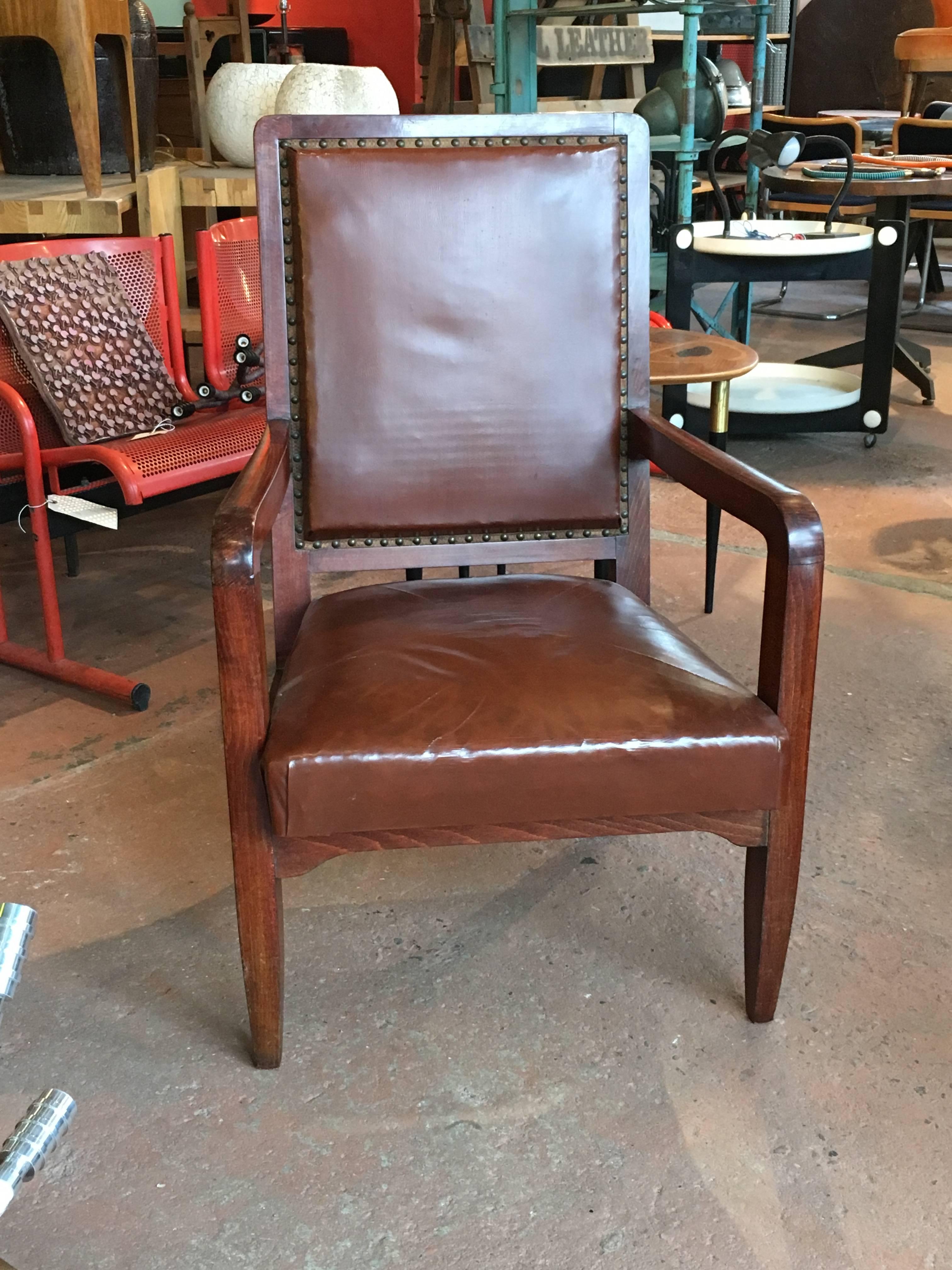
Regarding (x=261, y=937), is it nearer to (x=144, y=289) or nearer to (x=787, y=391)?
(x=144, y=289)

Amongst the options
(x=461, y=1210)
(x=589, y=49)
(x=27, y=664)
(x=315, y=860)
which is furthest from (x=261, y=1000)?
(x=589, y=49)

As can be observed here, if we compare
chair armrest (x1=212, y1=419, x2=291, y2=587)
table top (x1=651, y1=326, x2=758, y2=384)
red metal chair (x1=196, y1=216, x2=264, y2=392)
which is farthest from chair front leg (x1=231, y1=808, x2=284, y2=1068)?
red metal chair (x1=196, y1=216, x2=264, y2=392)

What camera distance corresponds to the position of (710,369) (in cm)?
238

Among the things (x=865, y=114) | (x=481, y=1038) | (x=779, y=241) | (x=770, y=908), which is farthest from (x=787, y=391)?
(x=865, y=114)

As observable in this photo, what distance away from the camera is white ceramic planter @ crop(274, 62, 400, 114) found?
329 cm

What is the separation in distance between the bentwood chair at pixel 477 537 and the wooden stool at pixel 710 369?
0.64 meters

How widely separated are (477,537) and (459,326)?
0.28 m

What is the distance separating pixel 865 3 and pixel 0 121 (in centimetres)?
666

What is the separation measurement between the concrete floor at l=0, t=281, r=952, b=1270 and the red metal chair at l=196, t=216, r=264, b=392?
0.89m

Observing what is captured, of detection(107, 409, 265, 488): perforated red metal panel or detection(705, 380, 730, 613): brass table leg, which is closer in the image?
detection(107, 409, 265, 488): perforated red metal panel

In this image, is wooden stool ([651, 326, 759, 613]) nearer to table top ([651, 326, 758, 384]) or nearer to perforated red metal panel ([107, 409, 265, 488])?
table top ([651, 326, 758, 384])

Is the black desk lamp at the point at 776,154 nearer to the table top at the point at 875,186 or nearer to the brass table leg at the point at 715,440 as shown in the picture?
the table top at the point at 875,186

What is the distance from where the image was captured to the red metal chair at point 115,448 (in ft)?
7.22

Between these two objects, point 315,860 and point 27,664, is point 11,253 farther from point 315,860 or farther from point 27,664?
point 315,860
